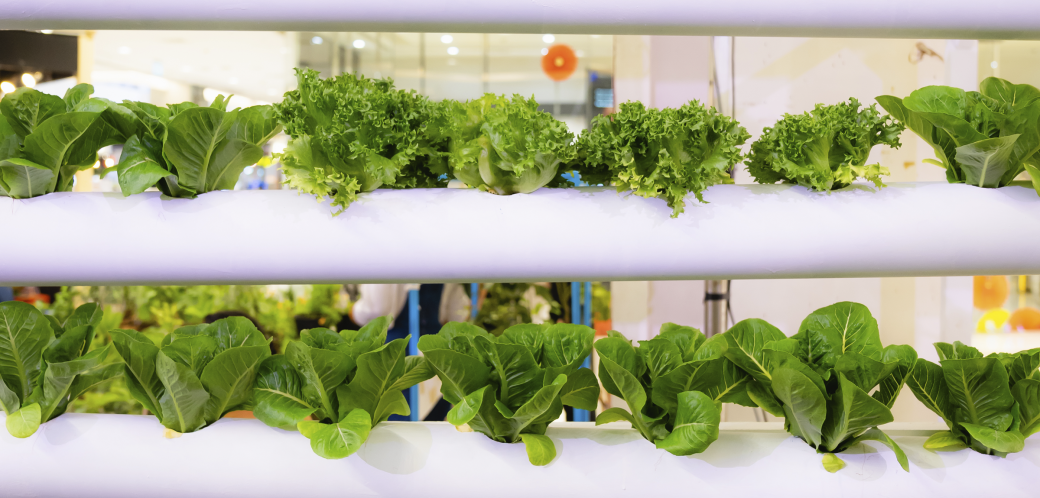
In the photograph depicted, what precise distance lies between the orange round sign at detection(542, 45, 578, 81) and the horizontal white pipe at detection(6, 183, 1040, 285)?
1772mm

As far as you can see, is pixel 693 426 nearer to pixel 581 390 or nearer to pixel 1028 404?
pixel 581 390

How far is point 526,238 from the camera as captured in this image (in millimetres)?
770

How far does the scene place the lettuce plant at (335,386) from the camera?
31.3 inches

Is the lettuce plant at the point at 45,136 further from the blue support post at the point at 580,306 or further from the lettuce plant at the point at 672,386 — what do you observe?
the blue support post at the point at 580,306

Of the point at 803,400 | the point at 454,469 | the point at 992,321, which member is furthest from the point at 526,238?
the point at 992,321

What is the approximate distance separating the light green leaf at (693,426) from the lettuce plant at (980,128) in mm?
522

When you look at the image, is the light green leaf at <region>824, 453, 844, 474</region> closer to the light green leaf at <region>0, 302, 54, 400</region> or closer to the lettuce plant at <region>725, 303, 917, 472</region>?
the lettuce plant at <region>725, 303, 917, 472</region>

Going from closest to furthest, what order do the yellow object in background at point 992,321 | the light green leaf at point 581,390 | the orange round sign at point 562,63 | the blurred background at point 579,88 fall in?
the light green leaf at point 581,390, the blurred background at point 579,88, the orange round sign at point 562,63, the yellow object in background at point 992,321

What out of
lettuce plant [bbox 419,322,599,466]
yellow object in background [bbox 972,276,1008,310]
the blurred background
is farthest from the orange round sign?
yellow object in background [bbox 972,276,1008,310]

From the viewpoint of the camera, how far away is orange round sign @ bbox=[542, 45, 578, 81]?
7.95 ft

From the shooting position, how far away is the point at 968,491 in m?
0.78

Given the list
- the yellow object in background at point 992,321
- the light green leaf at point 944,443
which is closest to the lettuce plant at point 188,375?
the light green leaf at point 944,443

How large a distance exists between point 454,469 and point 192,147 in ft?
1.97

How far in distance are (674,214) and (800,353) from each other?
1.07ft
